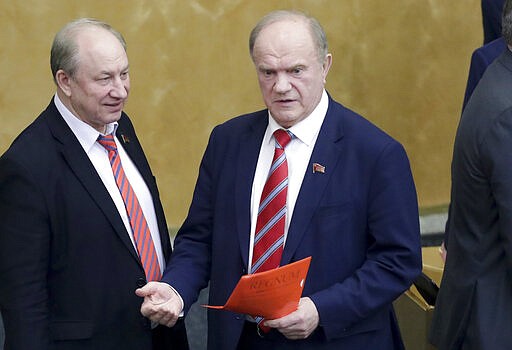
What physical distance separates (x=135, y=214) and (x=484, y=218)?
3.45ft

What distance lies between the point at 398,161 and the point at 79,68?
99 cm

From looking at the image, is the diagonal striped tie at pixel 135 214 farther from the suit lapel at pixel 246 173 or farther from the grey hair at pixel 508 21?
the grey hair at pixel 508 21

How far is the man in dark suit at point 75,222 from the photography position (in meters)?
3.23

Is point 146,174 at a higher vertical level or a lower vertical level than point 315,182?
higher

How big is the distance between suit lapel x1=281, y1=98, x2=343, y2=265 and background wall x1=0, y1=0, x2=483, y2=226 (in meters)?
2.24

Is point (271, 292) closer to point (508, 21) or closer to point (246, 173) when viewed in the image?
point (246, 173)

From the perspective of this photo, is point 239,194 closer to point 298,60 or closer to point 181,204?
point 298,60

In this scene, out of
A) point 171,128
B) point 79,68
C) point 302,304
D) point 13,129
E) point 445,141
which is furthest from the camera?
point 445,141

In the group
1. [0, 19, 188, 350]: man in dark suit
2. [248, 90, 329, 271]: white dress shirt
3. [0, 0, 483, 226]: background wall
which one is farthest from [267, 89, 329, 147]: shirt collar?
[0, 0, 483, 226]: background wall

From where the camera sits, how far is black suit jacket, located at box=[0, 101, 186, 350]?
323 cm

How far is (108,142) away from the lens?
3.46 metres

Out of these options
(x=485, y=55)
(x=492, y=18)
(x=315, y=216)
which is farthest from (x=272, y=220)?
(x=492, y=18)

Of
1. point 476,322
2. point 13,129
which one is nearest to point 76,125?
point 476,322

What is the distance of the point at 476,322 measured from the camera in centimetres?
320
